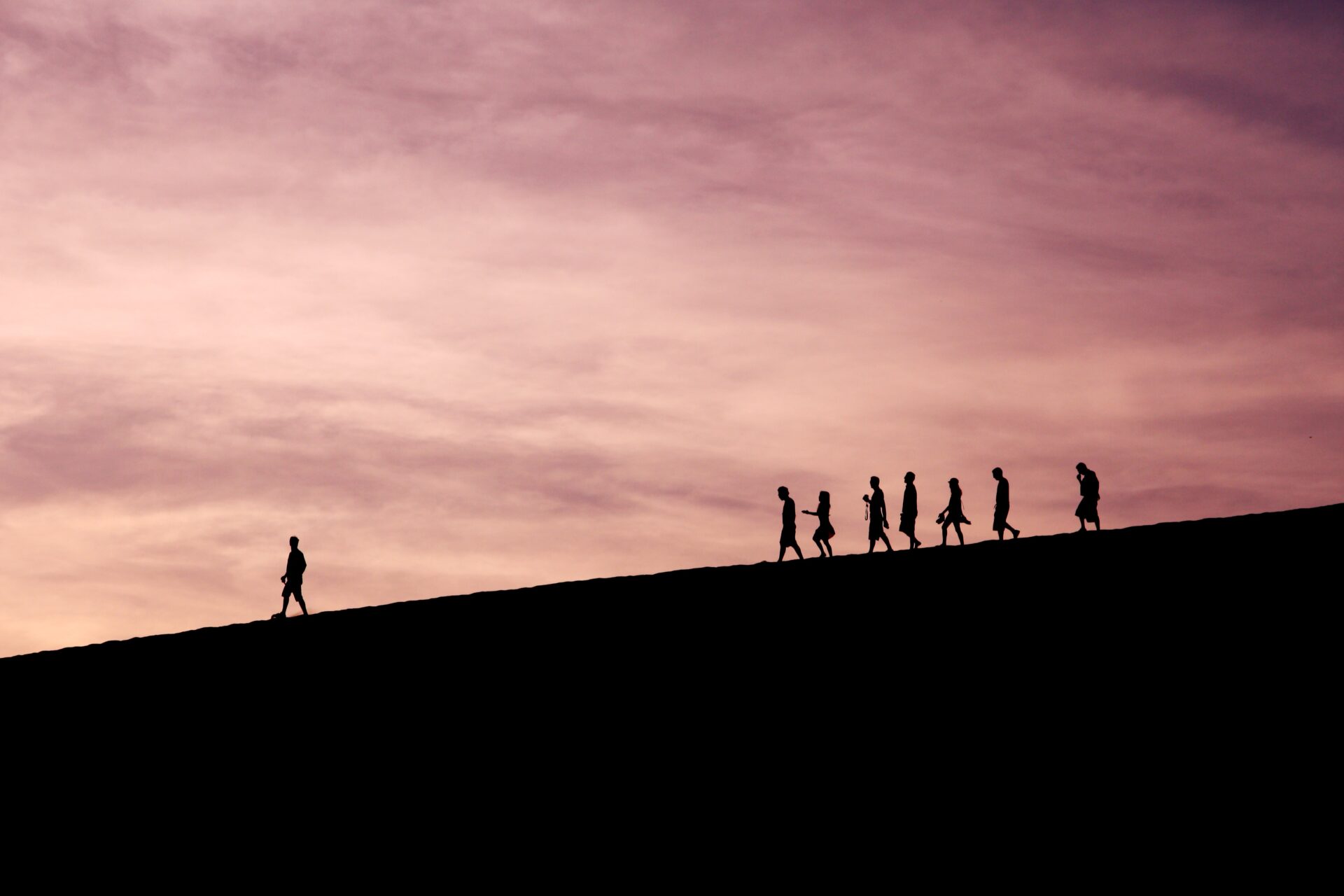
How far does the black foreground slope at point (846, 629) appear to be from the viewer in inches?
719

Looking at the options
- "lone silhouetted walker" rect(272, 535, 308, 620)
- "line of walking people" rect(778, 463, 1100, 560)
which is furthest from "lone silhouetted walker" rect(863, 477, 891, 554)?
"lone silhouetted walker" rect(272, 535, 308, 620)

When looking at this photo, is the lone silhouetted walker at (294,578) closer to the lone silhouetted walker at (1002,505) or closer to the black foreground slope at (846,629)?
the black foreground slope at (846,629)

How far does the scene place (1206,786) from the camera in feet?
48.2

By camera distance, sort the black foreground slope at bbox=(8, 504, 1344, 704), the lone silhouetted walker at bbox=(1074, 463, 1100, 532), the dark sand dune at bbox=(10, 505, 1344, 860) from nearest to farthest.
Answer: the dark sand dune at bbox=(10, 505, 1344, 860), the black foreground slope at bbox=(8, 504, 1344, 704), the lone silhouetted walker at bbox=(1074, 463, 1100, 532)

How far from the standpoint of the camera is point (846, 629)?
20922mm

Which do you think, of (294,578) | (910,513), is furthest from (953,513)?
(294,578)

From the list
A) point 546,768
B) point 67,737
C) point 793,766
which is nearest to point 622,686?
point 546,768

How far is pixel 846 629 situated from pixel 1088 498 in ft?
21.3

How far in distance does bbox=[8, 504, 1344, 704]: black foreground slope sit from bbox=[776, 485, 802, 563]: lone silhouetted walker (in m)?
0.82

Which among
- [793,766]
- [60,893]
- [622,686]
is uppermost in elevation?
[622,686]

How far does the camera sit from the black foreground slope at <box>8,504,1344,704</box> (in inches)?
719

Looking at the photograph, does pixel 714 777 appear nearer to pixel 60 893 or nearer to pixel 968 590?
pixel 968 590

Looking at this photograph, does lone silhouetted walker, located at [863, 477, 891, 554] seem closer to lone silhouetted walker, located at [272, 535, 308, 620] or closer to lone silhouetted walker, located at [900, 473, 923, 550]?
lone silhouetted walker, located at [900, 473, 923, 550]

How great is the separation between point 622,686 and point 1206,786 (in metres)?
8.03
